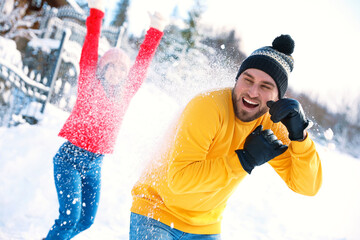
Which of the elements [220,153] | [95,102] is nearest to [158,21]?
[95,102]

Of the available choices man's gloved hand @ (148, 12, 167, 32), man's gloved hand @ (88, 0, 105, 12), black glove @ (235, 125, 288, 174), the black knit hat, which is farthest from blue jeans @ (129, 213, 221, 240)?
man's gloved hand @ (88, 0, 105, 12)

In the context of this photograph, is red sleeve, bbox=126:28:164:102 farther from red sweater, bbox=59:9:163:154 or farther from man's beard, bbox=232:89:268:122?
man's beard, bbox=232:89:268:122

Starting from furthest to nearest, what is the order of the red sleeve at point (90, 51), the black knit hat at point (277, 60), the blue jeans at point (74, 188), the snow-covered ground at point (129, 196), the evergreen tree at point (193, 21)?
the evergreen tree at point (193, 21)
the snow-covered ground at point (129, 196)
the red sleeve at point (90, 51)
the blue jeans at point (74, 188)
the black knit hat at point (277, 60)

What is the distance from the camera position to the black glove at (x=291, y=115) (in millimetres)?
1364


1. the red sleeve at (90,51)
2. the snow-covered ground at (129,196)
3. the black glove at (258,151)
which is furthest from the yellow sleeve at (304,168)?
the red sleeve at (90,51)

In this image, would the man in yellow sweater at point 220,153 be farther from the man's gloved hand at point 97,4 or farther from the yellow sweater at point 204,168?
the man's gloved hand at point 97,4

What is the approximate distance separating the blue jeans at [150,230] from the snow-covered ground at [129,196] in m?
0.92

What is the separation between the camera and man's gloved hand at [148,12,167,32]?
2326mm

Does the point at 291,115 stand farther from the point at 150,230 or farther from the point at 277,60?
the point at 150,230

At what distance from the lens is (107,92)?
7.61 ft

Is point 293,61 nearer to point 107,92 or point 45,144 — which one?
point 107,92

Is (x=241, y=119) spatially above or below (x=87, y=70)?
above

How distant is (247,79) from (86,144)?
1410 mm

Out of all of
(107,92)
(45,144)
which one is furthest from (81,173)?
(45,144)
